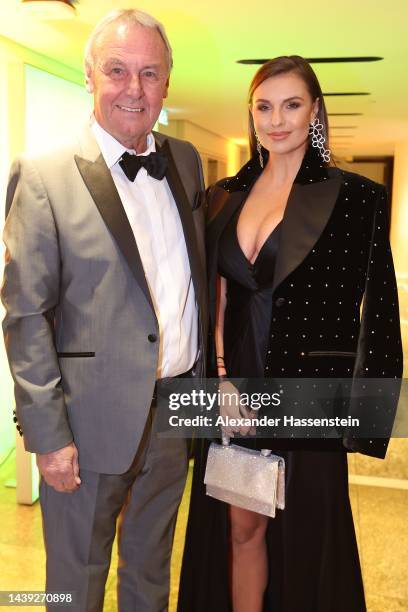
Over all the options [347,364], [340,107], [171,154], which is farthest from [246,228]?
[340,107]

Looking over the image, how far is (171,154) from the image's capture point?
204cm

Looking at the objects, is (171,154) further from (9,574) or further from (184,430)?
(9,574)

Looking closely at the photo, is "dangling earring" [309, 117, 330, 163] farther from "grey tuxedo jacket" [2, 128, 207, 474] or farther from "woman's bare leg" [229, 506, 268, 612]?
"woman's bare leg" [229, 506, 268, 612]

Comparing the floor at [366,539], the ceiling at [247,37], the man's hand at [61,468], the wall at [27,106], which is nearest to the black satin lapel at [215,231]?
the man's hand at [61,468]

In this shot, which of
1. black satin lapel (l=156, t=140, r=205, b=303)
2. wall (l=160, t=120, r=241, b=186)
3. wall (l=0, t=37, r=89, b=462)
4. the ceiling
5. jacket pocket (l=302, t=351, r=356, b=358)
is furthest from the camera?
wall (l=160, t=120, r=241, b=186)

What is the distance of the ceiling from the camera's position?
12.3 feet

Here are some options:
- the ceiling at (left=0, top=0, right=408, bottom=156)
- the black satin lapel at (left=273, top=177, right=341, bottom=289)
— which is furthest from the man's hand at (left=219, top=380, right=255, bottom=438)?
the ceiling at (left=0, top=0, right=408, bottom=156)

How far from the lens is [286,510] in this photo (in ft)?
7.02

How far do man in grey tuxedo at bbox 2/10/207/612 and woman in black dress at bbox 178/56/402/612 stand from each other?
17cm

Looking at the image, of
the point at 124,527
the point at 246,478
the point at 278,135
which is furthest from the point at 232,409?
the point at 278,135

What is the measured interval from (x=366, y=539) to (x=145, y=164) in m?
2.28

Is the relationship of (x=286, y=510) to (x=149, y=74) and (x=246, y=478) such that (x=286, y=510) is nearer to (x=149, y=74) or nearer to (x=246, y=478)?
(x=246, y=478)

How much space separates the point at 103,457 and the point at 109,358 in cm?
28

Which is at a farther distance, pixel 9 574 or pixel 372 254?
pixel 9 574
